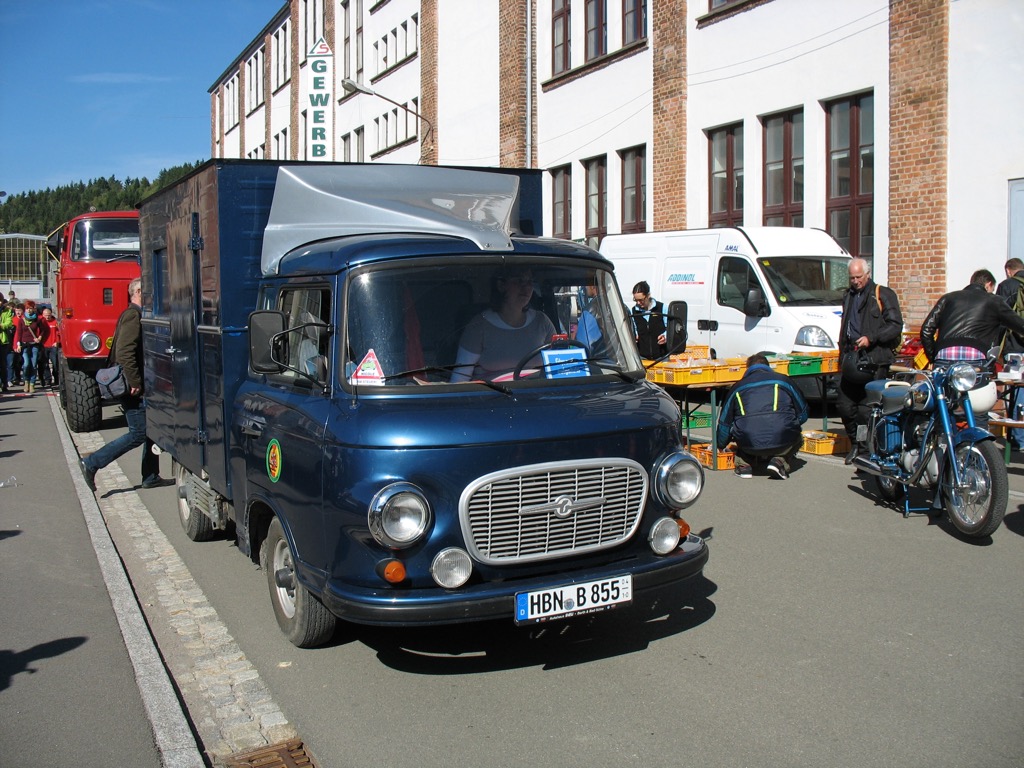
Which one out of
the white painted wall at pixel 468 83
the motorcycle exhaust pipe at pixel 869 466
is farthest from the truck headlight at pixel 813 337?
the white painted wall at pixel 468 83

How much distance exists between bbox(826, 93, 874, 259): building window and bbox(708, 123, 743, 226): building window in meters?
2.45

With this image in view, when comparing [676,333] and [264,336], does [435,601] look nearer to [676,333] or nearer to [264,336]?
[264,336]

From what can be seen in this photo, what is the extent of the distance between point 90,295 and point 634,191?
Answer: 1213cm

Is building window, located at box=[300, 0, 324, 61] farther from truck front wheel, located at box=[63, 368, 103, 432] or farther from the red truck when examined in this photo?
truck front wheel, located at box=[63, 368, 103, 432]

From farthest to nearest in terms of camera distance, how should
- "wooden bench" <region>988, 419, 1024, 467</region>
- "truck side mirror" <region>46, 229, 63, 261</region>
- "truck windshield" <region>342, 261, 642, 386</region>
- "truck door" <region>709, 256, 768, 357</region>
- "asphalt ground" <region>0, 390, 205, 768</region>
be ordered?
"truck side mirror" <region>46, 229, 63, 261</region>, "truck door" <region>709, 256, 768, 357</region>, "wooden bench" <region>988, 419, 1024, 467</region>, "truck windshield" <region>342, 261, 642, 386</region>, "asphalt ground" <region>0, 390, 205, 768</region>

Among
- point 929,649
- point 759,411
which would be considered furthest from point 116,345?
point 929,649

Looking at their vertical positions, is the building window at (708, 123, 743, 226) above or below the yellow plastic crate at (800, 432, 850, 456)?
above

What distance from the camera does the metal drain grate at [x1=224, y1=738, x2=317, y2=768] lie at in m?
4.18

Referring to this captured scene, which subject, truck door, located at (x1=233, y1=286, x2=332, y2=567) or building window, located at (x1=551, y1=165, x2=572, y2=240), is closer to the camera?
truck door, located at (x1=233, y1=286, x2=332, y2=567)

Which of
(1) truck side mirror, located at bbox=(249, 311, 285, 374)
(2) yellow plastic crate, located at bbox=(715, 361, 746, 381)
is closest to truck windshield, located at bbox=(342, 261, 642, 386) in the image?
(1) truck side mirror, located at bbox=(249, 311, 285, 374)

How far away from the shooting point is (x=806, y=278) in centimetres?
1460

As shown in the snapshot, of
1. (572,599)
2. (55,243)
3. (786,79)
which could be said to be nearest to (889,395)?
(572,599)

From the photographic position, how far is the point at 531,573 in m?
4.81

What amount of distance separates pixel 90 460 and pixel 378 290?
601cm
